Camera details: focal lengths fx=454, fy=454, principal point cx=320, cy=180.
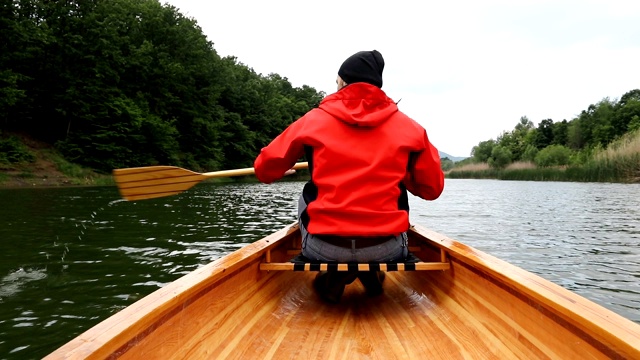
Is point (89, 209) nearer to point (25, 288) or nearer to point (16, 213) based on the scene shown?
point (16, 213)

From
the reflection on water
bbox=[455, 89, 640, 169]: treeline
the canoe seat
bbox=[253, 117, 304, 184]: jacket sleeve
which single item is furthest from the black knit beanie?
bbox=[455, 89, 640, 169]: treeline

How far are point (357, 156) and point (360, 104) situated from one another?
0.28m

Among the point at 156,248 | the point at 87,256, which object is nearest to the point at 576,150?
the point at 156,248

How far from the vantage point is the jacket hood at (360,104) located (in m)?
2.32

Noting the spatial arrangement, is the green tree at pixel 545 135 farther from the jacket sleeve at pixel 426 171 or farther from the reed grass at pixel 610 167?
the jacket sleeve at pixel 426 171

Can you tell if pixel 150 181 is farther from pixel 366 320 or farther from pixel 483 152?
pixel 483 152

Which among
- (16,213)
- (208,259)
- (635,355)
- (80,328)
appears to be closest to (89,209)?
(16,213)

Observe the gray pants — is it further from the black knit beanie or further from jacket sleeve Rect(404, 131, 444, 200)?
the black knit beanie

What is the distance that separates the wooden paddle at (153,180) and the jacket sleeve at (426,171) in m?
1.07

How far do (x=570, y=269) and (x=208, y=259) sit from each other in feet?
14.8

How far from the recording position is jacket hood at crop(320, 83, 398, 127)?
232 cm

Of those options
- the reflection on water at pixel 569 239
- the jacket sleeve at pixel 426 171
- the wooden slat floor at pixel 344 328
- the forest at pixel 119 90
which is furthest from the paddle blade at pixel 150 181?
the forest at pixel 119 90

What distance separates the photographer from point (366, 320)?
2.67m

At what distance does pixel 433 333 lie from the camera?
2.38 m
